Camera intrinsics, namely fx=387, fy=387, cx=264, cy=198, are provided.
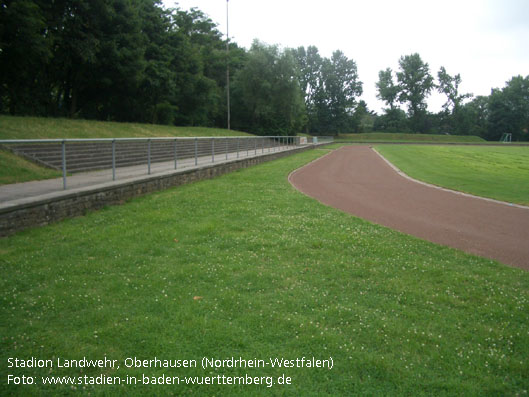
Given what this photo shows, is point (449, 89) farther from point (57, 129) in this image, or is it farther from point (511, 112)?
point (57, 129)

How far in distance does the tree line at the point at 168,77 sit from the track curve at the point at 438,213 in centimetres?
1958

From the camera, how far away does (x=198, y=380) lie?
309 centimetres

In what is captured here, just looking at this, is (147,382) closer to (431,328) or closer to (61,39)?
(431,328)

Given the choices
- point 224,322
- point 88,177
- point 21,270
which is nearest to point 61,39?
point 88,177

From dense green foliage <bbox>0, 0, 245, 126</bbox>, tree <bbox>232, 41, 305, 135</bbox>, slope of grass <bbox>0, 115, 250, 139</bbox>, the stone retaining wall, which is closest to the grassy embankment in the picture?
slope of grass <bbox>0, 115, 250, 139</bbox>

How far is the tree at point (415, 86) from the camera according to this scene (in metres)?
106

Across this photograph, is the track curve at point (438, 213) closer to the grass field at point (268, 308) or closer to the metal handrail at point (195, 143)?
the grass field at point (268, 308)

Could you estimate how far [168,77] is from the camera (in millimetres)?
36500

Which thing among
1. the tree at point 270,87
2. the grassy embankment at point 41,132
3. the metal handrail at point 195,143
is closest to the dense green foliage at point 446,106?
the tree at point 270,87

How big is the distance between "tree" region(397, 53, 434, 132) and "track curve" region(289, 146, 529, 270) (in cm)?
10002

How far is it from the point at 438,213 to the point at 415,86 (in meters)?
109

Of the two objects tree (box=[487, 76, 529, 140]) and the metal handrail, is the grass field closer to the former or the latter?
the metal handrail

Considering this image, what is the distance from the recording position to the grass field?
3.20 meters

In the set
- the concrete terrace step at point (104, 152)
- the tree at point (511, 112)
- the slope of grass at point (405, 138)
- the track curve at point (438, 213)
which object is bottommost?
the track curve at point (438, 213)
